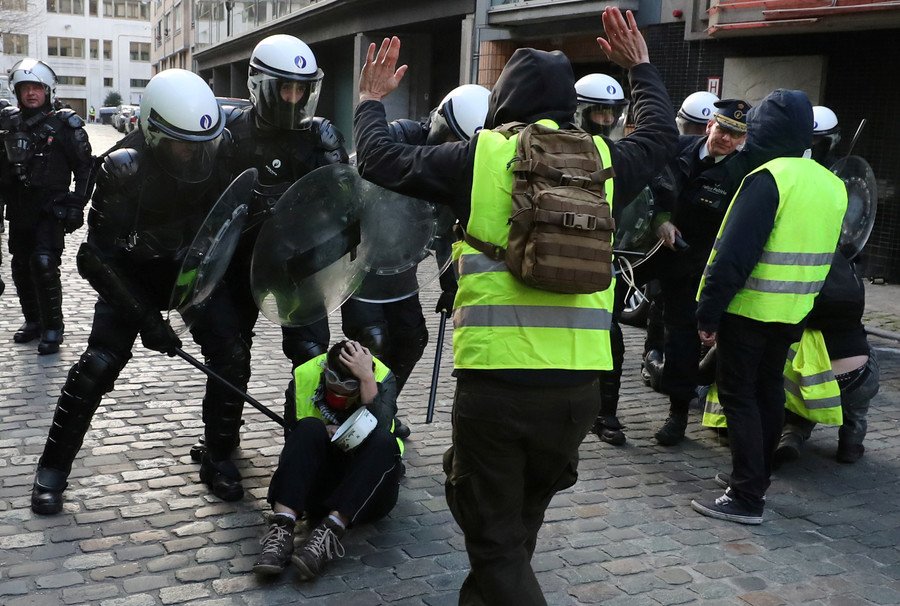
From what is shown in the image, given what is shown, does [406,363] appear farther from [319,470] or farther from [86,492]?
[86,492]

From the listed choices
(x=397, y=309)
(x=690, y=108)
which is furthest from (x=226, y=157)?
(x=690, y=108)

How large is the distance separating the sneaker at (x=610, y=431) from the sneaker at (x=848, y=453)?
1.13 meters

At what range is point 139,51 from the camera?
304 feet

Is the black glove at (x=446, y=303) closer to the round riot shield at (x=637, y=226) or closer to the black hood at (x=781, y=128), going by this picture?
the round riot shield at (x=637, y=226)

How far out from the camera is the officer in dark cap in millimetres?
5062

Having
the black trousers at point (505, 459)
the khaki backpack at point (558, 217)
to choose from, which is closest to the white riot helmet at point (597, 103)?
the khaki backpack at point (558, 217)

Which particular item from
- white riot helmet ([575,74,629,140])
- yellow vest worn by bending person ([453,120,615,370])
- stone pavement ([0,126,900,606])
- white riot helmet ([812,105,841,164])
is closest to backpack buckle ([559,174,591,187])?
yellow vest worn by bending person ([453,120,615,370])

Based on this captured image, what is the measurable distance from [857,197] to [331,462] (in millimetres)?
3952

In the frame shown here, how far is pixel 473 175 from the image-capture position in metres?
2.71

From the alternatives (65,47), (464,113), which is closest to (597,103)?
(464,113)

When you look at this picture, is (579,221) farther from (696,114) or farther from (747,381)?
(696,114)

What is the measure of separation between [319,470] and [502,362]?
1524mm

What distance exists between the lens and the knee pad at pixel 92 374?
413 centimetres

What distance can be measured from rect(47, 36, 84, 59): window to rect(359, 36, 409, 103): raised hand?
309 ft
